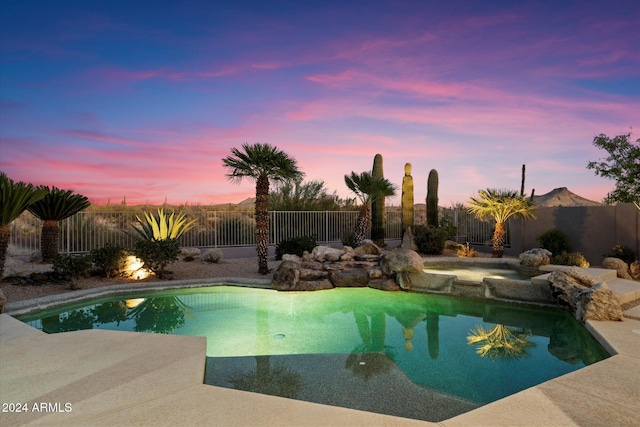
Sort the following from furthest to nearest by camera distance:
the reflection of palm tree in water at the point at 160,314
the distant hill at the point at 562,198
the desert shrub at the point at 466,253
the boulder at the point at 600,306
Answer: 1. the distant hill at the point at 562,198
2. the desert shrub at the point at 466,253
3. the reflection of palm tree in water at the point at 160,314
4. the boulder at the point at 600,306

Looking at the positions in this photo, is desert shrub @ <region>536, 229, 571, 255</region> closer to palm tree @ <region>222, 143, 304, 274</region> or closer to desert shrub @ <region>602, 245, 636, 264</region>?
desert shrub @ <region>602, 245, 636, 264</region>

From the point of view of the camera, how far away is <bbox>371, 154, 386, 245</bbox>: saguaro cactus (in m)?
15.7

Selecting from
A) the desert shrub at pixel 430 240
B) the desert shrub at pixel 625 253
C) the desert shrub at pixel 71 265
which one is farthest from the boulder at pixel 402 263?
the desert shrub at pixel 71 265

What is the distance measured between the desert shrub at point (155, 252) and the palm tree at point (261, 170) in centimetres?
223

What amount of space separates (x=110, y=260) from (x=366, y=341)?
7.00 metres

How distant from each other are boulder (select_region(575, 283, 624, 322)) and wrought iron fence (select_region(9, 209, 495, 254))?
10.4 meters

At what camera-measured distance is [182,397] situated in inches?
105

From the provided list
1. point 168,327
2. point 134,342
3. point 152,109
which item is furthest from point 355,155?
point 134,342

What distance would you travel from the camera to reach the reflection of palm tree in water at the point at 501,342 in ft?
14.1

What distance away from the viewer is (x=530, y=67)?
31.5ft

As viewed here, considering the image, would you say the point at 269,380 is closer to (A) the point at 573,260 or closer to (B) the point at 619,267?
(B) the point at 619,267

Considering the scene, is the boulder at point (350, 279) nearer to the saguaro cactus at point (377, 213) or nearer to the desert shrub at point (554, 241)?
the saguaro cactus at point (377, 213)

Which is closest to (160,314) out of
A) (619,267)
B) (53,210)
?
(53,210)

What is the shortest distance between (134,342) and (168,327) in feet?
4.97
